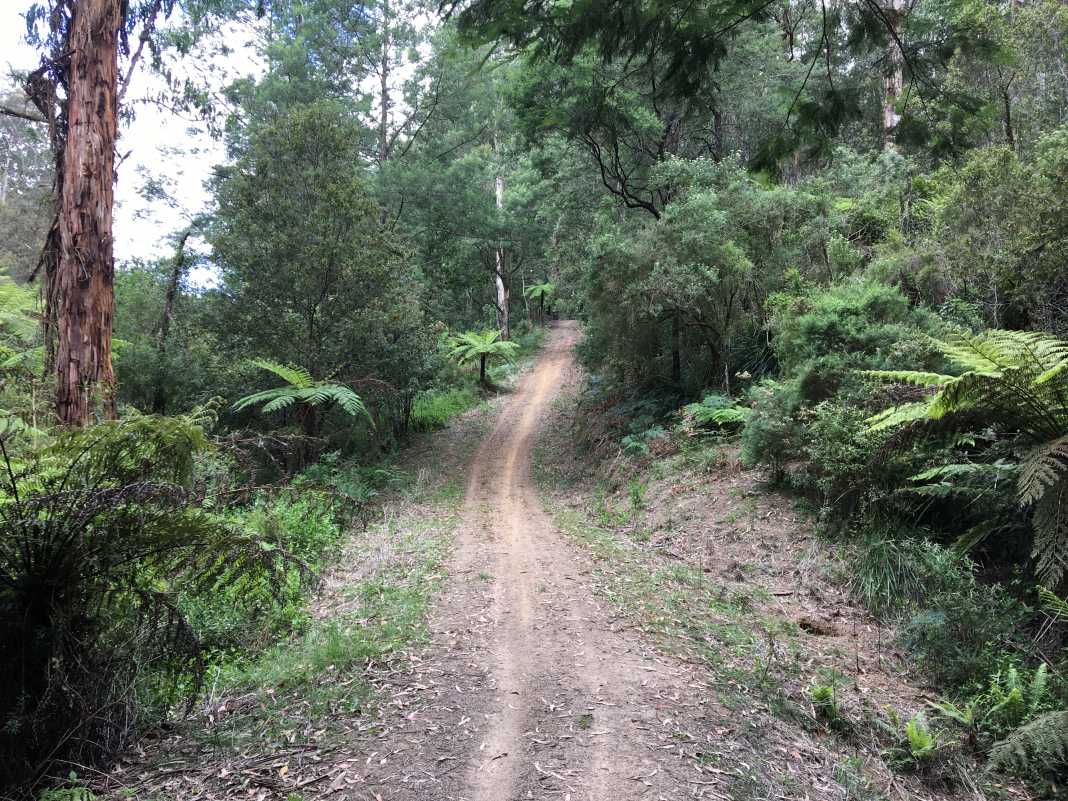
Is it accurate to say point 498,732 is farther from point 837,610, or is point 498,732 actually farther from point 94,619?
point 837,610

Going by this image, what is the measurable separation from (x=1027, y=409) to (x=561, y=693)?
4.61m

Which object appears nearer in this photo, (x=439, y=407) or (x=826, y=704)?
(x=826, y=704)

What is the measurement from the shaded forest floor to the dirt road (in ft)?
0.06

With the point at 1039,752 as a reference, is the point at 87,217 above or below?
above

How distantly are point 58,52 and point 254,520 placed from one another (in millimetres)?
5863

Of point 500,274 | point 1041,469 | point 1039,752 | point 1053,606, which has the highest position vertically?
point 500,274

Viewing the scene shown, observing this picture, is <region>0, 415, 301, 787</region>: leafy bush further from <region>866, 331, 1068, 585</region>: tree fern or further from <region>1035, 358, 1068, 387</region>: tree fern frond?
<region>1035, 358, 1068, 387</region>: tree fern frond

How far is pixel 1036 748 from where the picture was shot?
13.4 ft

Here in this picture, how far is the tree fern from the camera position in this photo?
4.73 metres

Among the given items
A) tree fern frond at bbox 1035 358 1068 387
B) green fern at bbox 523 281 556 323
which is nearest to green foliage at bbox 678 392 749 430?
tree fern frond at bbox 1035 358 1068 387

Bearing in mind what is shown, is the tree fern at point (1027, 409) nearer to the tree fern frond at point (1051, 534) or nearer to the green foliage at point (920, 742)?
the tree fern frond at point (1051, 534)

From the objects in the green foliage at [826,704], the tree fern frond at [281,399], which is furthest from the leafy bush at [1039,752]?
the tree fern frond at [281,399]

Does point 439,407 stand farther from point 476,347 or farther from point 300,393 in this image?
point 300,393

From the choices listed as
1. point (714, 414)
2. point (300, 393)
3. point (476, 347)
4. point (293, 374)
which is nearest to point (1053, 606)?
point (714, 414)
